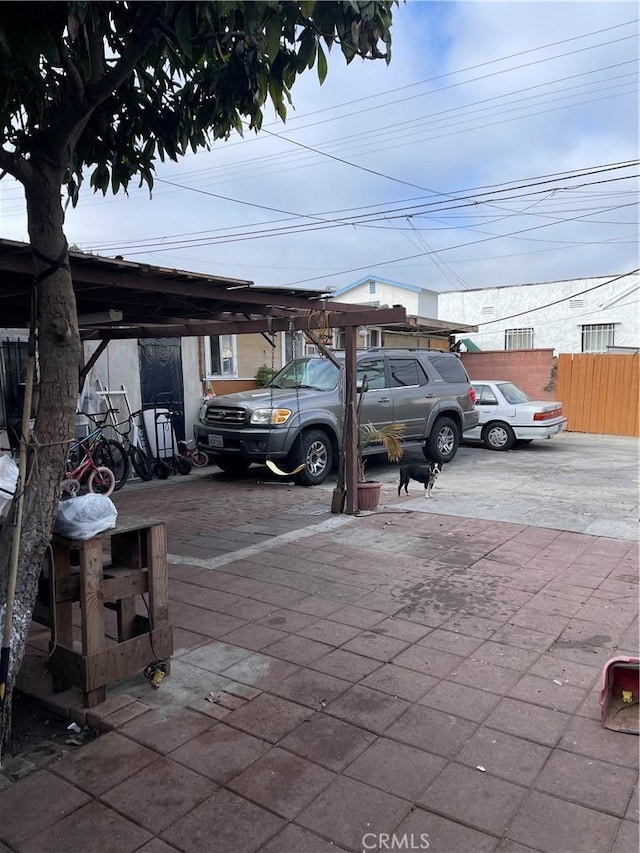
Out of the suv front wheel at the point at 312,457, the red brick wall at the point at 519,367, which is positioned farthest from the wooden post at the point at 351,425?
the red brick wall at the point at 519,367

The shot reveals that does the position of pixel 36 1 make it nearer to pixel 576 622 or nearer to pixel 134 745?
pixel 134 745

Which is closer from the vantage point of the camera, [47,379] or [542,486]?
[47,379]

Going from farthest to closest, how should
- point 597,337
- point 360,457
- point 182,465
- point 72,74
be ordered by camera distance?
1. point 597,337
2. point 182,465
3. point 360,457
4. point 72,74

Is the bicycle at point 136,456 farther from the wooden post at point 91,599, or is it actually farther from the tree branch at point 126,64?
the tree branch at point 126,64

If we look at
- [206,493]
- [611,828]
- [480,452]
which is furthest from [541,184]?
[611,828]

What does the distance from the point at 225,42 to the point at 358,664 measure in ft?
11.7

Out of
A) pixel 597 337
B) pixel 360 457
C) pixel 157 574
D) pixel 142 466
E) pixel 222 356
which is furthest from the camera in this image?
pixel 597 337

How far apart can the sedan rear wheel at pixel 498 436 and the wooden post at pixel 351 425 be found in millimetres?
7491

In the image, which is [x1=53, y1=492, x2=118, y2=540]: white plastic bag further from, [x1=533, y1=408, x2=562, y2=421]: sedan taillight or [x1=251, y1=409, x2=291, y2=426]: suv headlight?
[x1=533, y1=408, x2=562, y2=421]: sedan taillight

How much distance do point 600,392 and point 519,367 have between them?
294 cm

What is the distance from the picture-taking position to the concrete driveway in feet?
25.0

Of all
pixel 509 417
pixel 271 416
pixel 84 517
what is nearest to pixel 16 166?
pixel 84 517

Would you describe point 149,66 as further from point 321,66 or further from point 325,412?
point 325,412

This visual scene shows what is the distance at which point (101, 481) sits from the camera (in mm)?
8984
